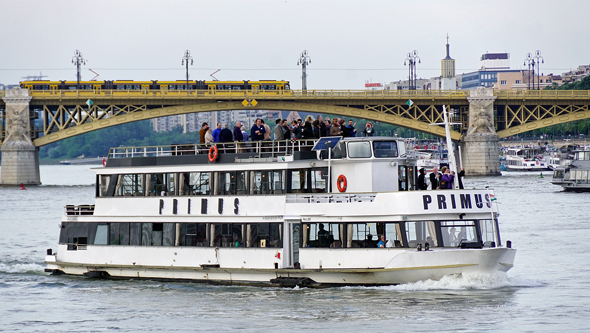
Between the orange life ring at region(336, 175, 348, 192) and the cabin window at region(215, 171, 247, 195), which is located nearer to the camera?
the orange life ring at region(336, 175, 348, 192)

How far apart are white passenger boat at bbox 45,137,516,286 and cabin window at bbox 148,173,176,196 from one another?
41 mm

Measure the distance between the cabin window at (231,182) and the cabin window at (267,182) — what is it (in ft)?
1.06

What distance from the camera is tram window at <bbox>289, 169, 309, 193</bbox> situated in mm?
25141

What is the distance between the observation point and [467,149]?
88.9 meters

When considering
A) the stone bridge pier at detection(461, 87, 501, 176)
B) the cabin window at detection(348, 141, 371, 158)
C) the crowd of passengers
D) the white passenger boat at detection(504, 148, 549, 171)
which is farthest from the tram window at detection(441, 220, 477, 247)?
the white passenger boat at detection(504, 148, 549, 171)

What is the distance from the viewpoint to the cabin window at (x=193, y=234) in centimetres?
2625

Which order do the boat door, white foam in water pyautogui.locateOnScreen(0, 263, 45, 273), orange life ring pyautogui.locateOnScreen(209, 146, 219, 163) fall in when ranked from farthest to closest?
white foam in water pyautogui.locateOnScreen(0, 263, 45, 273)
orange life ring pyautogui.locateOnScreen(209, 146, 219, 163)
the boat door

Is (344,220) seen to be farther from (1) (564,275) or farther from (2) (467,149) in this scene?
(2) (467,149)

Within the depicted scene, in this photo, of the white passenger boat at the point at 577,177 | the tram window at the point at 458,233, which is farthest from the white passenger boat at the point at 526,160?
the tram window at the point at 458,233

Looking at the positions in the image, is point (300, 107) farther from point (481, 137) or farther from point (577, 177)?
point (577, 177)

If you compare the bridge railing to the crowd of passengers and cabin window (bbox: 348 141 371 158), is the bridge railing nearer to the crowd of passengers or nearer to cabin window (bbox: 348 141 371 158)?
the crowd of passengers

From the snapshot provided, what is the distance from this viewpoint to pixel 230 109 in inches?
3211

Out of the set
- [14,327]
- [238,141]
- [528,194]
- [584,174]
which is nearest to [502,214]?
[528,194]

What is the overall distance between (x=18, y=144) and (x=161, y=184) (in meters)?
60.6
